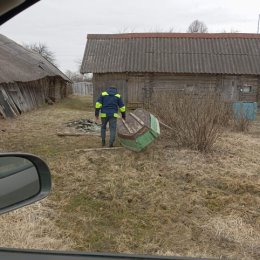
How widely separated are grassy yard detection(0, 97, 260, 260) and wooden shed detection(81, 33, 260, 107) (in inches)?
463

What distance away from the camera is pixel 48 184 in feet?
5.06

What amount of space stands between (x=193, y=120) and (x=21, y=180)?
681cm

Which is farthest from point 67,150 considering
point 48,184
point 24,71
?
point 24,71

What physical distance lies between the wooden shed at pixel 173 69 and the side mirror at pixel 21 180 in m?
17.7

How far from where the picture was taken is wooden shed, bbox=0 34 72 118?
14.2 metres

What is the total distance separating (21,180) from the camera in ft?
4.70

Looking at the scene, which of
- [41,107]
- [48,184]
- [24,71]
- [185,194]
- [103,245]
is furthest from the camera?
[41,107]

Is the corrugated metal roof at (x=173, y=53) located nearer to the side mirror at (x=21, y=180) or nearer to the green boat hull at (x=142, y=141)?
the green boat hull at (x=142, y=141)

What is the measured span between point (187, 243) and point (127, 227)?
79cm

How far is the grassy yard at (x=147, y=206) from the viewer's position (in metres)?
3.81

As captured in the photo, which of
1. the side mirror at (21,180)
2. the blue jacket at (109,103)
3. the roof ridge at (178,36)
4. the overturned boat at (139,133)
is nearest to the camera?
the side mirror at (21,180)

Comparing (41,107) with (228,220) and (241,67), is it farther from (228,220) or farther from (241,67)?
(228,220)

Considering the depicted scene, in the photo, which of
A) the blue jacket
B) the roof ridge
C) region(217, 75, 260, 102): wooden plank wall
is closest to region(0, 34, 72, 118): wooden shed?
the roof ridge

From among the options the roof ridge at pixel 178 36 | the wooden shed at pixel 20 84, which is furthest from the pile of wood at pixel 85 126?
the roof ridge at pixel 178 36
